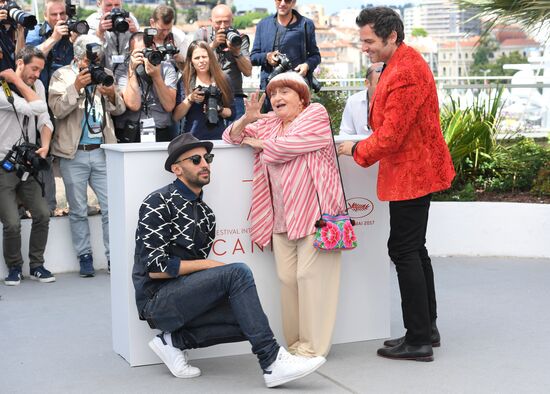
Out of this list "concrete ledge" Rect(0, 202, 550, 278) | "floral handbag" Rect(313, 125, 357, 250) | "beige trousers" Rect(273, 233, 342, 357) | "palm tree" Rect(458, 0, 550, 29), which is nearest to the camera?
"floral handbag" Rect(313, 125, 357, 250)

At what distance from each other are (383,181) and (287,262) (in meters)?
0.71

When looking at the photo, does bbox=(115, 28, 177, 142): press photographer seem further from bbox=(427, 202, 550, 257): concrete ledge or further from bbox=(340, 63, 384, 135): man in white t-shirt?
bbox=(427, 202, 550, 257): concrete ledge

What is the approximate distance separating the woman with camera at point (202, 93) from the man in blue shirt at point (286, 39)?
1141 millimetres

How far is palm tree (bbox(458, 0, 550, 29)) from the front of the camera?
10.4 metres

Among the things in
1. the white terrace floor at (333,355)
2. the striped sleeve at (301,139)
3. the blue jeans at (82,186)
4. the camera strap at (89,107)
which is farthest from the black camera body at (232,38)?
the striped sleeve at (301,139)

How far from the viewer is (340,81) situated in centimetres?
1181

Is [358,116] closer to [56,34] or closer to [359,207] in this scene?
[359,207]

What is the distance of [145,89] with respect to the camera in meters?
8.29

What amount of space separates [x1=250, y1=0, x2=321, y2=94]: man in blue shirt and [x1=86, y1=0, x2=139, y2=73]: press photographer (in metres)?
1.17

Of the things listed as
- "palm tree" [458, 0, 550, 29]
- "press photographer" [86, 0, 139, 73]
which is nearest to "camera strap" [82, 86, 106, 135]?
"press photographer" [86, 0, 139, 73]

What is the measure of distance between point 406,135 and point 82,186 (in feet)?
11.8

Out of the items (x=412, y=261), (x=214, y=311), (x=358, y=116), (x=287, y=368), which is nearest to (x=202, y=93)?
(x=358, y=116)

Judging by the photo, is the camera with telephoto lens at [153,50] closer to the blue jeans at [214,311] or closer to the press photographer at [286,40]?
the press photographer at [286,40]

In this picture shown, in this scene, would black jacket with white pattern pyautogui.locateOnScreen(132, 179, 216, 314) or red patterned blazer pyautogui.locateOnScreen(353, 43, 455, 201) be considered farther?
red patterned blazer pyautogui.locateOnScreen(353, 43, 455, 201)
